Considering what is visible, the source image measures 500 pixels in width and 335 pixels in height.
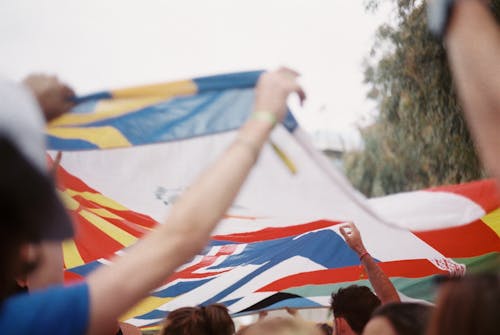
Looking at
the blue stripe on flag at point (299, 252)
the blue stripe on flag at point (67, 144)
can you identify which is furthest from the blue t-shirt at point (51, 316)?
the blue stripe on flag at point (299, 252)

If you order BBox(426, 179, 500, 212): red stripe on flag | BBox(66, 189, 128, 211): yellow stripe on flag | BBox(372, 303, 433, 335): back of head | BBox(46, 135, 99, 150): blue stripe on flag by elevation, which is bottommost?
BBox(426, 179, 500, 212): red stripe on flag

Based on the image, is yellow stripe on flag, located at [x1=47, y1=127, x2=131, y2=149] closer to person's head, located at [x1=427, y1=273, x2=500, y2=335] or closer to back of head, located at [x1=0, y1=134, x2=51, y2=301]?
back of head, located at [x1=0, y1=134, x2=51, y2=301]

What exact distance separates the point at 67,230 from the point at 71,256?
118 inches

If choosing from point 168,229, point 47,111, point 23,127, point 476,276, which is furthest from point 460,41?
point 47,111

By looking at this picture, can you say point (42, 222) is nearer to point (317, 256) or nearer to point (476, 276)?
point (476, 276)

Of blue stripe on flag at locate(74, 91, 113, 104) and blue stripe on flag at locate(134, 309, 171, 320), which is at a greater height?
blue stripe on flag at locate(74, 91, 113, 104)

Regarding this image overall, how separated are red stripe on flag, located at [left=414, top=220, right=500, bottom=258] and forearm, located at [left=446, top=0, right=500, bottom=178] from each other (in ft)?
8.20

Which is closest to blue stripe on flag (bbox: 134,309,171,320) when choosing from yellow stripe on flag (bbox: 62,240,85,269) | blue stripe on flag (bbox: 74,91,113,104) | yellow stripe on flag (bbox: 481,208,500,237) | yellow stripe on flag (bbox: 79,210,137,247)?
yellow stripe on flag (bbox: 62,240,85,269)

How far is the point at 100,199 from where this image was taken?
306 centimetres

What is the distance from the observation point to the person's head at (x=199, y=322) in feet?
8.89

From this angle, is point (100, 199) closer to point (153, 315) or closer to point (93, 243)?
point (93, 243)

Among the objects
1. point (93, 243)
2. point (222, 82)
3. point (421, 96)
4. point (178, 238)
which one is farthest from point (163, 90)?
point (421, 96)

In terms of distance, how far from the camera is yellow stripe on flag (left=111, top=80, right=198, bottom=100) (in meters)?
1.97

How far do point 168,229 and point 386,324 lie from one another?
1.07m
